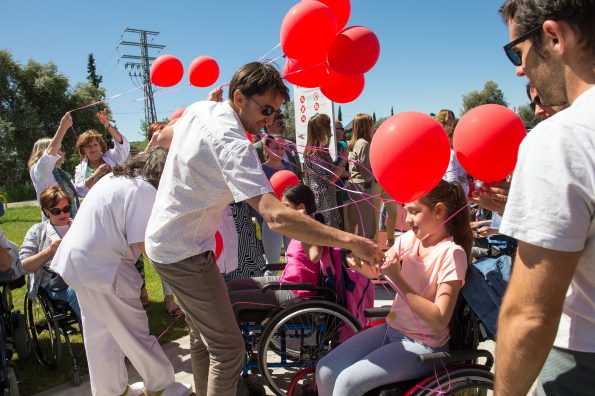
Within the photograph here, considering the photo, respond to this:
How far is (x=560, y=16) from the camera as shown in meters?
0.85

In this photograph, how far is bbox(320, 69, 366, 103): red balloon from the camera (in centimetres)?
302

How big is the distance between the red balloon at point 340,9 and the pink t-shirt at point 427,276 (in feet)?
5.95

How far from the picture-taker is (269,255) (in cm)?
478

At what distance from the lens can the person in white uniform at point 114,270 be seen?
2463 millimetres

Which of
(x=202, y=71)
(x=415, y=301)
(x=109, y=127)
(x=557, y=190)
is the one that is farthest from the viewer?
(x=109, y=127)

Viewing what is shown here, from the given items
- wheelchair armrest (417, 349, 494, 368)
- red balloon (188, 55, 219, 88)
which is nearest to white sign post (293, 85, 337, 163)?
red balloon (188, 55, 219, 88)

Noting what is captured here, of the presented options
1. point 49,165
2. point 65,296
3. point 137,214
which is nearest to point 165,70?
point 49,165

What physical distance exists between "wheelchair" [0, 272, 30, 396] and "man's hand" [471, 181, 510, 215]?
297cm

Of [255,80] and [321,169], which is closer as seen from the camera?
[255,80]

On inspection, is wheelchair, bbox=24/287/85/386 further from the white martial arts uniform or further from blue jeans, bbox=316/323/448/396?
blue jeans, bbox=316/323/448/396

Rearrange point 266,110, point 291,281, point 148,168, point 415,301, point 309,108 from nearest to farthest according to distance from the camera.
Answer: point 415,301, point 266,110, point 148,168, point 291,281, point 309,108

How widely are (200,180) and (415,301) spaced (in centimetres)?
108

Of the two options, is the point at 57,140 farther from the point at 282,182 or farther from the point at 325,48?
the point at 325,48

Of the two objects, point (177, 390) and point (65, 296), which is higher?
point (65, 296)
